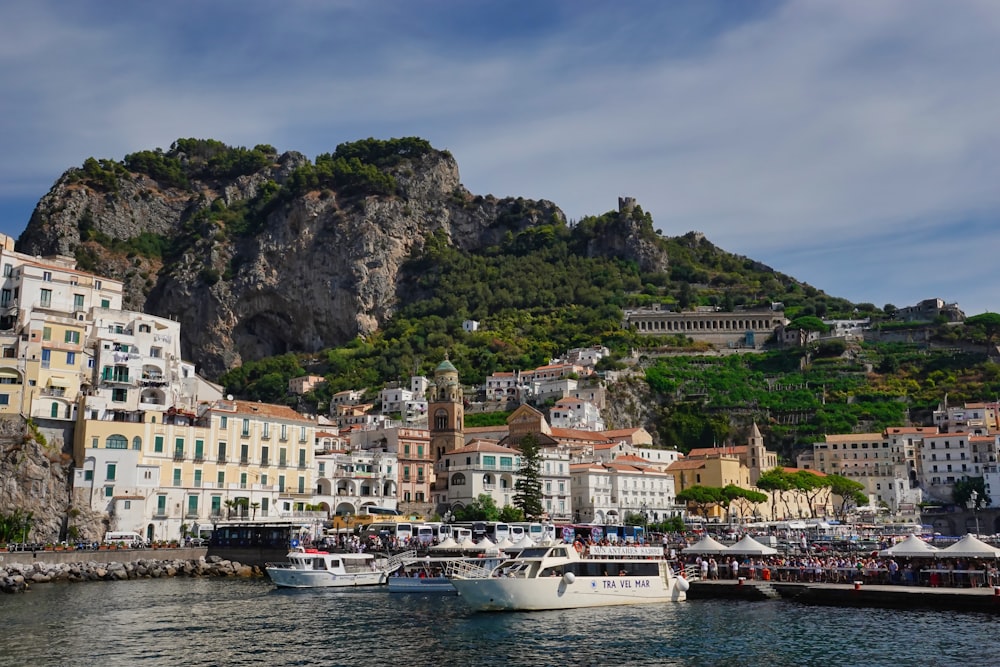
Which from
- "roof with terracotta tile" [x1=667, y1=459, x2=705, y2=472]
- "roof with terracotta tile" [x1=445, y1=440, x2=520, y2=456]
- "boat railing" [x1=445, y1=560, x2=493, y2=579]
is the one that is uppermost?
"roof with terracotta tile" [x1=445, y1=440, x2=520, y2=456]

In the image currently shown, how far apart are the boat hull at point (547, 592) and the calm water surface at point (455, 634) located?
66 centimetres

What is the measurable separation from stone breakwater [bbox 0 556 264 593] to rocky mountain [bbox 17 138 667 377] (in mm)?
99558

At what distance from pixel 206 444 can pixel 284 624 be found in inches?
1357

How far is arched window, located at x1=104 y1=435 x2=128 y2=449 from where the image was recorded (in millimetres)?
62938

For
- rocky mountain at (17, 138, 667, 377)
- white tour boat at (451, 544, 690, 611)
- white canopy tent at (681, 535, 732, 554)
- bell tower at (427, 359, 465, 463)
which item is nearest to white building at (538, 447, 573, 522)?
bell tower at (427, 359, 465, 463)

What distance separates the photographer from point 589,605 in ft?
131

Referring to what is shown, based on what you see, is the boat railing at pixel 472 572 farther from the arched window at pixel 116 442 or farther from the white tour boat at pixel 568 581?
the arched window at pixel 116 442

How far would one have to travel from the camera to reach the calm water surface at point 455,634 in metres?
28.6

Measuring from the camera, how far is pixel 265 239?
164125 mm

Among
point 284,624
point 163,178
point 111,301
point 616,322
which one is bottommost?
point 284,624

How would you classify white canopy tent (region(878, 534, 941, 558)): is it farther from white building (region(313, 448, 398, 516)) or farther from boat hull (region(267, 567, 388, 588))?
white building (region(313, 448, 398, 516))

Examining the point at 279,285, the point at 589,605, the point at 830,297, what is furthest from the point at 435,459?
the point at 830,297

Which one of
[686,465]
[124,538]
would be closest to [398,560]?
[124,538]

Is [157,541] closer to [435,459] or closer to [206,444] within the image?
[206,444]
